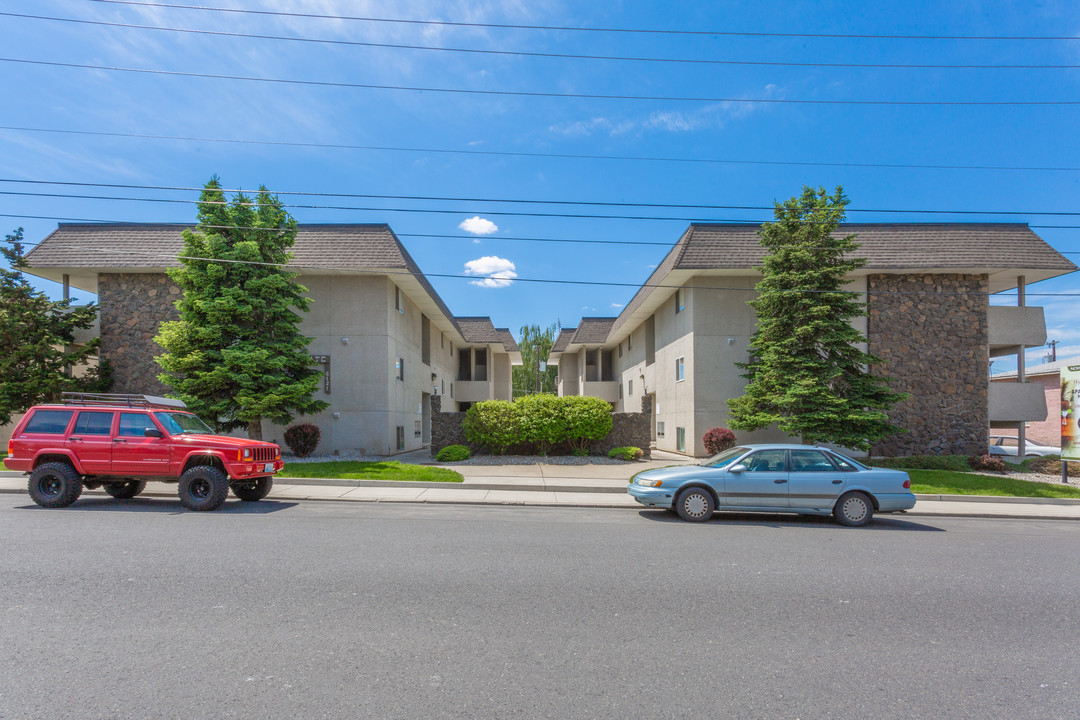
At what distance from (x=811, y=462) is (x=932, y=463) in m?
10.6

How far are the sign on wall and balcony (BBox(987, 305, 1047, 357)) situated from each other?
5.66m

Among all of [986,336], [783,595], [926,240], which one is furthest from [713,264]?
[783,595]

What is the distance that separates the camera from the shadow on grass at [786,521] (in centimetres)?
1000

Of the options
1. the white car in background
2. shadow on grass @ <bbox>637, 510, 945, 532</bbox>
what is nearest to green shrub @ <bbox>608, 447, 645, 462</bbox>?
shadow on grass @ <bbox>637, 510, 945, 532</bbox>

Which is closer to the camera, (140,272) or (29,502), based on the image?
(29,502)

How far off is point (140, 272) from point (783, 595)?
21830mm

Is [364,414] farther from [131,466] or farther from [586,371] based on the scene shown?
[586,371]

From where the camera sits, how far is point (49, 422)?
10.7 meters

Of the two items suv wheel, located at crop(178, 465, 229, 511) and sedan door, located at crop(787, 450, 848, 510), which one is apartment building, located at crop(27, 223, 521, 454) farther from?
sedan door, located at crop(787, 450, 848, 510)

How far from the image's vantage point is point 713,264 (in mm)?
19078

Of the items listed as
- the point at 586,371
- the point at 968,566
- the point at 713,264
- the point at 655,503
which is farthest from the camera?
the point at 586,371

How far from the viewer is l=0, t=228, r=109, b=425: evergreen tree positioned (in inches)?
705

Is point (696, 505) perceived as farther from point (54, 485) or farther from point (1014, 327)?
point (1014, 327)

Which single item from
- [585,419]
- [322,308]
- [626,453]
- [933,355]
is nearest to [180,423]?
[322,308]
